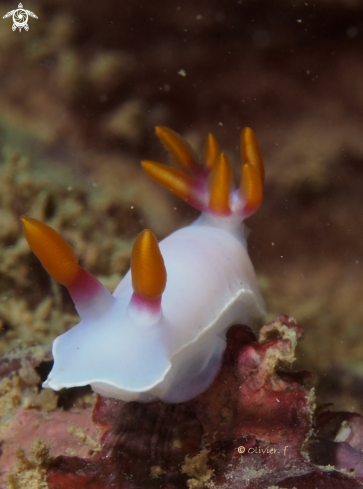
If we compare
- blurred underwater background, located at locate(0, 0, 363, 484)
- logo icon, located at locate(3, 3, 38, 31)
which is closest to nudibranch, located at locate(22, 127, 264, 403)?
blurred underwater background, located at locate(0, 0, 363, 484)

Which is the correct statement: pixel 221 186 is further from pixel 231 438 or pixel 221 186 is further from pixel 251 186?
pixel 231 438

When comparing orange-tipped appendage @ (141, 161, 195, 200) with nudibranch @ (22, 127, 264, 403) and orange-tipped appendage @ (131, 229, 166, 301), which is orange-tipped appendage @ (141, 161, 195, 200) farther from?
orange-tipped appendage @ (131, 229, 166, 301)

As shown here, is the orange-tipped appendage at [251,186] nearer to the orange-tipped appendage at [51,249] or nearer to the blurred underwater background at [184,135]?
the blurred underwater background at [184,135]

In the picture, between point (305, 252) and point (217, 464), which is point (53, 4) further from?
point (217, 464)

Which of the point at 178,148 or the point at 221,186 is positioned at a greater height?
the point at 178,148

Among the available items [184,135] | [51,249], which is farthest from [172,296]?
[184,135]

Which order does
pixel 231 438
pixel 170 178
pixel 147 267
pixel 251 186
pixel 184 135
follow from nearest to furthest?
pixel 147 267
pixel 231 438
pixel 251 186
pixel 170 178
pixel 184 135

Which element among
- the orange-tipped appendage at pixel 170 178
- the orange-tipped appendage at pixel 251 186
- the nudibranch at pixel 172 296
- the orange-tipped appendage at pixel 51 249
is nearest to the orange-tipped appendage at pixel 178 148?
the nudibranch at pixel 172 296
